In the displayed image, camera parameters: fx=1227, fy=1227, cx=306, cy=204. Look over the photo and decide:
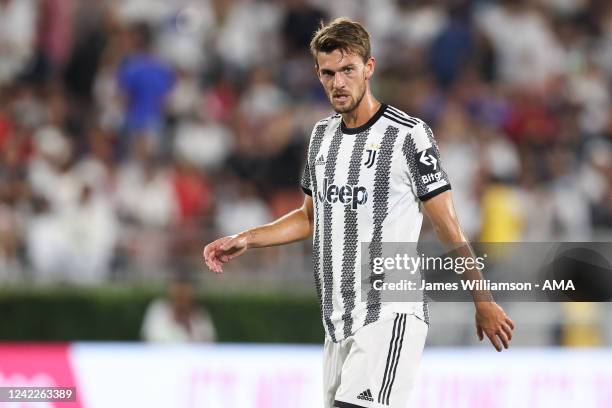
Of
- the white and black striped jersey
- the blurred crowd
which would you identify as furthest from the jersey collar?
the blurred crowd

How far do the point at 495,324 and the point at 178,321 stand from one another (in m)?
5.74

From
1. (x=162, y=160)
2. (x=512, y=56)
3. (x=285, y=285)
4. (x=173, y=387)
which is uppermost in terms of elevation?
(x=512, y=56)

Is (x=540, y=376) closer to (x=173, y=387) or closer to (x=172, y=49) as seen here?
(x=173, y=387)

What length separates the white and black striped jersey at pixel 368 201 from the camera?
5.21m

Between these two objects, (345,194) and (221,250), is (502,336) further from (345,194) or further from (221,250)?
(221,250)

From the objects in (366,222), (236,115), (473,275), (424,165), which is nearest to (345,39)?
(424,165)

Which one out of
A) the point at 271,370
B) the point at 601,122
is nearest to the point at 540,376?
the point at 271,370

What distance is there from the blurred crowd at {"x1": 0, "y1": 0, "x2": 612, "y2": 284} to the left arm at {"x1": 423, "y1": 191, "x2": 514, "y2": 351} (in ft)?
19.9

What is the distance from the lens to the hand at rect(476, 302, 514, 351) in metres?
5.01

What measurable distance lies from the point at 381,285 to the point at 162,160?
7.36 m

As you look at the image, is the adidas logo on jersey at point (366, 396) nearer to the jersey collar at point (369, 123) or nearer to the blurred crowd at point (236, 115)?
the jersey collar at point (369, 123)

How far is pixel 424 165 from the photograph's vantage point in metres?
5.17

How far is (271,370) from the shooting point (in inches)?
333

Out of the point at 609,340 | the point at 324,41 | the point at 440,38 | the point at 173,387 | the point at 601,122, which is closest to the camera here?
the point at 324,41
